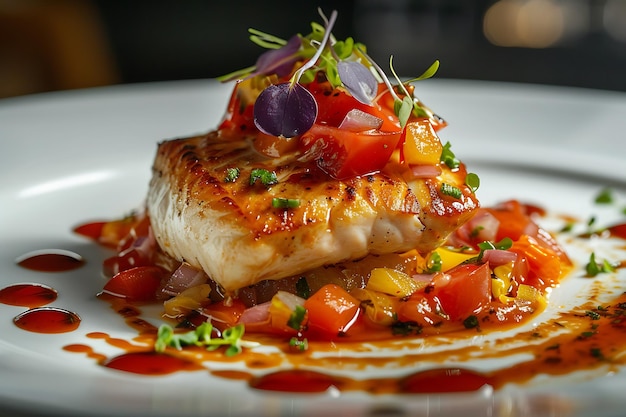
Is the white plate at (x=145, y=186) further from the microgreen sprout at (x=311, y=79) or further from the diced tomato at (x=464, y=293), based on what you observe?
the microgreen sprout at (x=311, y=79)

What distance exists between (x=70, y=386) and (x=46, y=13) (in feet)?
27.4

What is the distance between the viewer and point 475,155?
21.4 feet

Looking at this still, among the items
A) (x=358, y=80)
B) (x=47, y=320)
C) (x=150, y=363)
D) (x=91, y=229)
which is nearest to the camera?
(x=150, y=363)

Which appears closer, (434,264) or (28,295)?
(28,295)

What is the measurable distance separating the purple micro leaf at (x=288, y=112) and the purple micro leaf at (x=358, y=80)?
0.68 ft

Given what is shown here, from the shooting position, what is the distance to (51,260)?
458cm

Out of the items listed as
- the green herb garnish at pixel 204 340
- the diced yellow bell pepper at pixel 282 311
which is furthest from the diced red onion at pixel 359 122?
the green herb garnish at pixel 204 340

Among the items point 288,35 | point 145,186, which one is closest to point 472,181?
point 145,186

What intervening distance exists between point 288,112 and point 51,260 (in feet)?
5.38

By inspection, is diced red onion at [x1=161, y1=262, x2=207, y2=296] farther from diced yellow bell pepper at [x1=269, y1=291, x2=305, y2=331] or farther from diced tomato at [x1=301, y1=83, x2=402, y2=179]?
diced tomato at [x1=301, y1=83, x2=402, y2=179]

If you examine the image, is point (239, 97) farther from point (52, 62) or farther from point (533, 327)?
point (52, 62)

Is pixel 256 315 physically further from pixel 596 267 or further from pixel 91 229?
pixel 596 267

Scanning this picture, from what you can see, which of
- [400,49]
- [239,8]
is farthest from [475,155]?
[239,8]

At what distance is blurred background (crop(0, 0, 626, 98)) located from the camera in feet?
33.6
